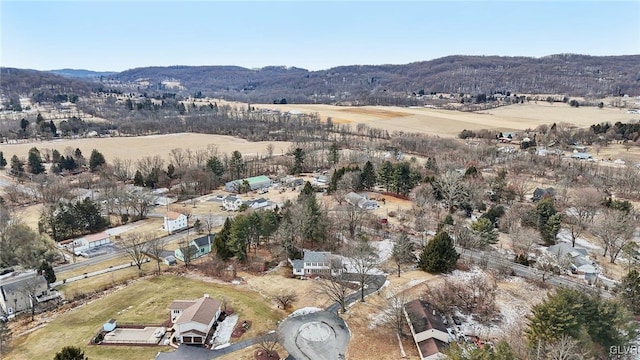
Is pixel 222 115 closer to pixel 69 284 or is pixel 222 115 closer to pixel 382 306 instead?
pixel 69 284

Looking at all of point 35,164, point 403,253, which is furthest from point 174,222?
point 35,164

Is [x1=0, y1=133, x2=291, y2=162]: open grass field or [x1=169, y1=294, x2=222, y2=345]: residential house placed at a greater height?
[x1=0, y1=133, x2=291, y2=162]: open grass field

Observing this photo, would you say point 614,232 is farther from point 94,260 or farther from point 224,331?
point 94,260

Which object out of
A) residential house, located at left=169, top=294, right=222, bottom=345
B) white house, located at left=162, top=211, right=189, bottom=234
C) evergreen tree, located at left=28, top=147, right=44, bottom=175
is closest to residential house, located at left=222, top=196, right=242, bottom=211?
white house, located at left=162, top=211, right=189, bottom=234

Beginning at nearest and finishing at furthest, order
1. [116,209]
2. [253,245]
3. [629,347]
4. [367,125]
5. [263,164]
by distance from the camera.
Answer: [629,347]
[253,245]
[116,209]
[263,164]
[367,125]

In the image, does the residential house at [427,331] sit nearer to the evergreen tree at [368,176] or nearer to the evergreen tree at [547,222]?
the evergreen tree at [547,222]

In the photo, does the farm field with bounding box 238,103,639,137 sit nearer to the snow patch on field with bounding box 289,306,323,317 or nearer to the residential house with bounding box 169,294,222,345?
the snow patch on field with bounding box 289,306,323,317

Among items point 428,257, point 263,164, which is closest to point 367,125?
point 263,164
